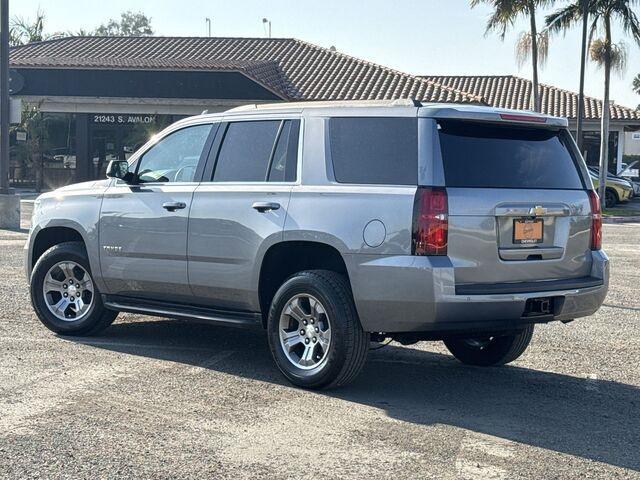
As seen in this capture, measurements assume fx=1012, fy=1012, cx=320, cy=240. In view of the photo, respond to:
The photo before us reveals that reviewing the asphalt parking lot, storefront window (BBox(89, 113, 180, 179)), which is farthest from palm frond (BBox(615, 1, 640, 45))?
the asphalt parking lot

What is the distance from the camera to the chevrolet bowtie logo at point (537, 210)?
666 cm

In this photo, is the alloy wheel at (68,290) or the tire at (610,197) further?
the tire at (610,197)

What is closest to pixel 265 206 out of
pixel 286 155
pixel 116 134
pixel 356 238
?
pixel 286 155

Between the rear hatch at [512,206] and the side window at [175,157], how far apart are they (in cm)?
225

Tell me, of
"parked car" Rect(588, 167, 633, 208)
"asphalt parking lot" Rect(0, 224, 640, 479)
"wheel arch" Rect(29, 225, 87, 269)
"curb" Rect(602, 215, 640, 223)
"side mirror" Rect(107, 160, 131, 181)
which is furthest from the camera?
"parked car" Rect(588, 167, 633, 208)

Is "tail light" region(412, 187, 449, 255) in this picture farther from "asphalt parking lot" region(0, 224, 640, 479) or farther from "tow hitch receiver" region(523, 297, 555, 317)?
"asphalt parking lot" region(0, 224, 640, 479)

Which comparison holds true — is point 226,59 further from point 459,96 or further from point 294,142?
point 294,142

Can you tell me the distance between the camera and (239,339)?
884 centimetres

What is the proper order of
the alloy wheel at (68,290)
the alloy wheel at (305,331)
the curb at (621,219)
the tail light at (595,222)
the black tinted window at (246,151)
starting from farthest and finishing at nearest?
1. the curb at (621,219)
2. the alloy wheel at (68,290)
3. the black tinted window at (246,151)
4. the tail light at (595,222)
5. the alloy wheel at (305,331)

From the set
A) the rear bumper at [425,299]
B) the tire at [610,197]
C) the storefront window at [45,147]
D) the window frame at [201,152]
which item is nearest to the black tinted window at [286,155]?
the window frame at [201,152]

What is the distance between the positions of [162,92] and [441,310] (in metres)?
Result: 32.4

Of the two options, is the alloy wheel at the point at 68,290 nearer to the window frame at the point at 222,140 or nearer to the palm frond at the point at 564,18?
the window frame at the point at 222,140

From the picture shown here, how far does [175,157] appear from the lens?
8180mm

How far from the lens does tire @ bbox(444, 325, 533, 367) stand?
768 cm
